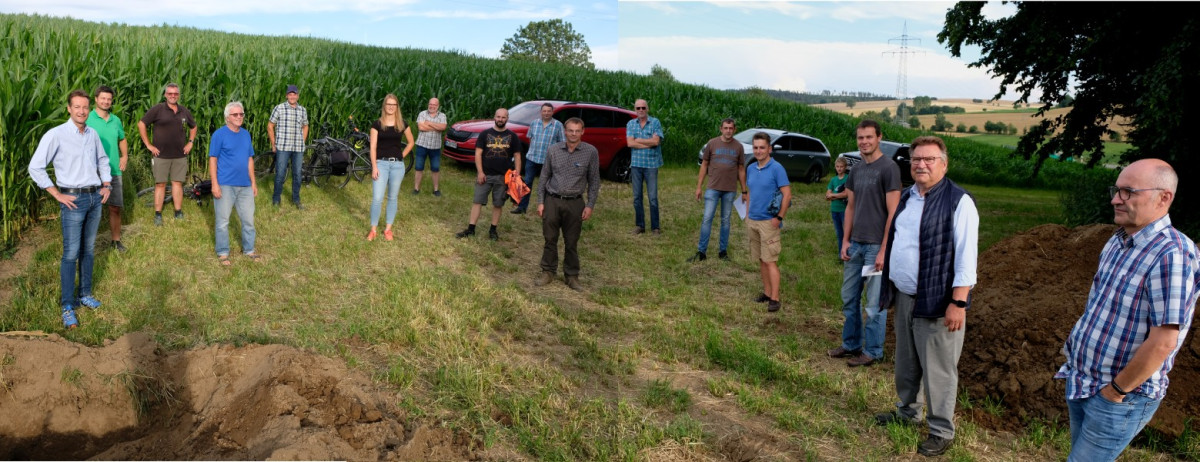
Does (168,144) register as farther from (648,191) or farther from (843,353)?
(843,353)

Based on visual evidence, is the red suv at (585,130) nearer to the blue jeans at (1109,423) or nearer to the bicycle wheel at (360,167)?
the bicycle wheel at (360,167)

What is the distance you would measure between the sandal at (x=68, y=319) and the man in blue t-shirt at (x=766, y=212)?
6.02 metres

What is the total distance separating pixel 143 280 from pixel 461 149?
27.4 feet

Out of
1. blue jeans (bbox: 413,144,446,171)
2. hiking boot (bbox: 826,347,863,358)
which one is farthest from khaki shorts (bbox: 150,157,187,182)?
hiking boot (bbox: 826,347,863,358)

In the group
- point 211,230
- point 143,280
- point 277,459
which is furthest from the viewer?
A: point 211,230

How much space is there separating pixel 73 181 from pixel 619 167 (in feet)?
39.0

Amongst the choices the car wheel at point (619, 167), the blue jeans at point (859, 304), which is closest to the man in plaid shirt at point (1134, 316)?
the blue jeans at point (859, 304)

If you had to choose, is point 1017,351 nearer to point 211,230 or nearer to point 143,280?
point 143,280

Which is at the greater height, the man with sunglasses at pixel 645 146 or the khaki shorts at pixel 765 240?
the man with sunglasses at pixel 645 146

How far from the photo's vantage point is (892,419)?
209 inches

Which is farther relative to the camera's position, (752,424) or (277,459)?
(752,424)

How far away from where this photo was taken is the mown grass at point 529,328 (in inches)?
201

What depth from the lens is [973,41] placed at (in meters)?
14.7

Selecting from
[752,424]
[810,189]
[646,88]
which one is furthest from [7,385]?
[646,88]
